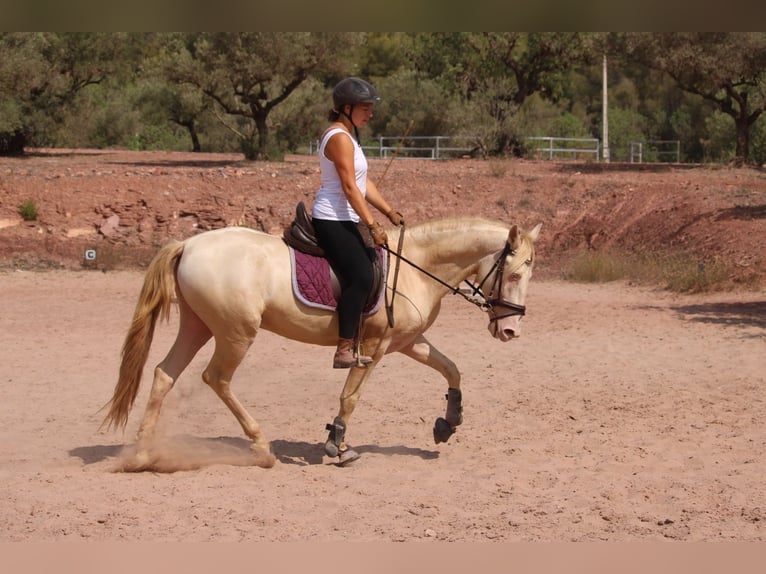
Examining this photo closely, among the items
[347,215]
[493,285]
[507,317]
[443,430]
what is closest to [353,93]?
[347,215]

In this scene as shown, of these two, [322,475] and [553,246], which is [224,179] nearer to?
[553,246]

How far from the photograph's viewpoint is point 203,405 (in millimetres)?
10000

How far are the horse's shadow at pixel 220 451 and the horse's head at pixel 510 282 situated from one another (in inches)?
51.7

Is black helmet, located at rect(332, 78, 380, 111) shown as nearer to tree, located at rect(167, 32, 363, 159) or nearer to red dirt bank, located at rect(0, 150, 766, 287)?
red dirt bank, located at rect(0, 150, 766, 287)

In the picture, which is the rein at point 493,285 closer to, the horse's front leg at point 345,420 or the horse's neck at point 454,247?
the horse's neck at point 454,247

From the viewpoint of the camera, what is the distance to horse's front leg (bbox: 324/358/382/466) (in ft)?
25.3

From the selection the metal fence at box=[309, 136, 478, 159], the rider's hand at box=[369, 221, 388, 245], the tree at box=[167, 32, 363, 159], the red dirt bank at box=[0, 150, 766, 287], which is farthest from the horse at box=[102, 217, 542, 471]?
the metal fence at box=[309, 136, 478, 159]

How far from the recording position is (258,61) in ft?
95.6

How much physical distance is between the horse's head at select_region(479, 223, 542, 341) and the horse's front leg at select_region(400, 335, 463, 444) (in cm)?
61

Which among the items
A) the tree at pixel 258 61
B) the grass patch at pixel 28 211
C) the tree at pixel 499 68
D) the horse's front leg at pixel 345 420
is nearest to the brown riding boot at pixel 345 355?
the horse's front leg at pixel 345 420

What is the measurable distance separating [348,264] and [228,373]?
1237 millimetres

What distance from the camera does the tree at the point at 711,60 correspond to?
88.1 feet

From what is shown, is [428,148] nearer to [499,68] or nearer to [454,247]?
[499,68]

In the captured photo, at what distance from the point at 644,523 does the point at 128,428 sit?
4.92 meters
